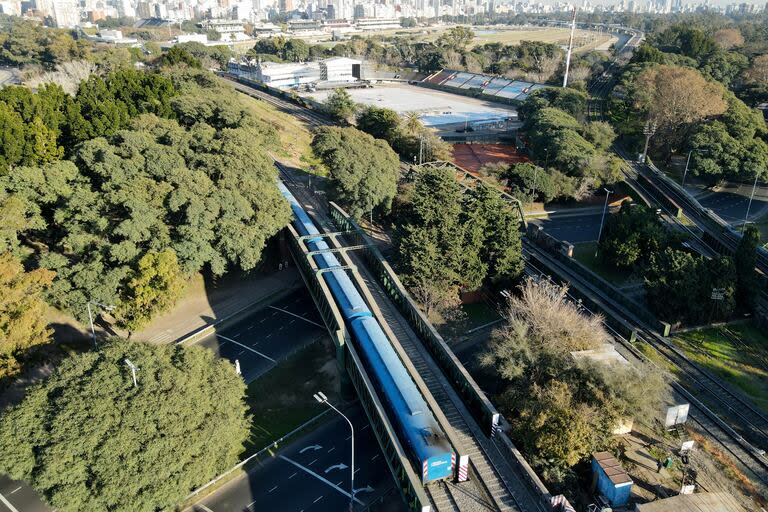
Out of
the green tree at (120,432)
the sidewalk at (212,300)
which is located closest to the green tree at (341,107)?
the sidewalk at (212,300)

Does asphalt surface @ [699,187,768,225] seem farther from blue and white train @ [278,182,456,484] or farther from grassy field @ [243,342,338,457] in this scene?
grassy field @ [243,342,338,457]

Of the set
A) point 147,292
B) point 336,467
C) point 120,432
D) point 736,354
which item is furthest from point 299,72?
point 120,432

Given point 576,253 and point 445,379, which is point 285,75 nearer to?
point 576,253

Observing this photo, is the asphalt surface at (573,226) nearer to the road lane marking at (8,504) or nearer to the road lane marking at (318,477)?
the road lane marking at (318,477)

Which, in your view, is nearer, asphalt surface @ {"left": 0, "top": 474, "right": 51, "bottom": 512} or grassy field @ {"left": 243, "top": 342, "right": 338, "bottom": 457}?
asphalt surface @ {"left": 0, "top": 474, "right": 51, "bottom": 512}

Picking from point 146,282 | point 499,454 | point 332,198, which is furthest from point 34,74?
point 499,454

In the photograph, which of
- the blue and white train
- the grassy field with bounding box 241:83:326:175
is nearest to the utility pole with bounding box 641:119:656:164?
the grassy field with bounding box 241:83:326:175
